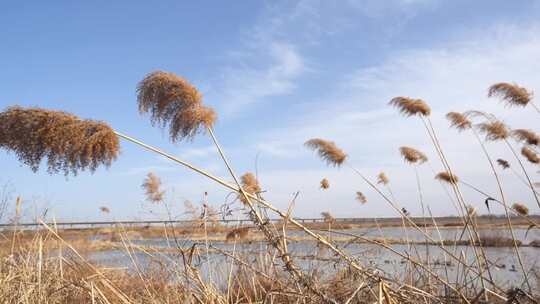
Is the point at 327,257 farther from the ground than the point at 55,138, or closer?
closer

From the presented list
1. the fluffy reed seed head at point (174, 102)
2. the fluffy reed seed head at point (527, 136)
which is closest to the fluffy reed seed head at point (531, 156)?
the fluffy reed seed head at point (527, 136)

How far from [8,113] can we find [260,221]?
1.38 m

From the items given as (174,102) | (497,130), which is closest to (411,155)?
(497,130)

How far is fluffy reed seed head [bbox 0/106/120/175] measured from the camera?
2385mm

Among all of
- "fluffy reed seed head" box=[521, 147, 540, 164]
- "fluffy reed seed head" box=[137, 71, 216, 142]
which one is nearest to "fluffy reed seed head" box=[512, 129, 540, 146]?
"fluffy reed seed head" box=[521, 147, 540, 164]

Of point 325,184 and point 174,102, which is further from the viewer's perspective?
point 325,184

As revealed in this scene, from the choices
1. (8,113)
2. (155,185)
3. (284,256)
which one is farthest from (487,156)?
(155,185)

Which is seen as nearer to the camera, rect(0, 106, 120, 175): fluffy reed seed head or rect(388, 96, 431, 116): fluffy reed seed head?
rect(0, 106, 120, 175): fluffy reed seed head

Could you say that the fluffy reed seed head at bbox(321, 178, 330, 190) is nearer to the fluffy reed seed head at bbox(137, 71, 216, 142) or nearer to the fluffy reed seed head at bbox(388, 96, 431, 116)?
the fluffy reed seed head at bbox(388, 96, 431, 116)

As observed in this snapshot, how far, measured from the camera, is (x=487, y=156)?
4.64 m

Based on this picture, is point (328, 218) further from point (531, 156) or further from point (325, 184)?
point (531, 156)

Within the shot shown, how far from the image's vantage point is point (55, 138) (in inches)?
94.1

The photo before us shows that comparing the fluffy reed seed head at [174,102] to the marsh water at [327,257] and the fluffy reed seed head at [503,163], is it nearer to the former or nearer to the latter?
the marsh water at [327,257]

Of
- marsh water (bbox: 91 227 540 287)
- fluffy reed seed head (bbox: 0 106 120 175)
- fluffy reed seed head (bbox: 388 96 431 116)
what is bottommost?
marsh water (bbox: 91 227 540 287)
